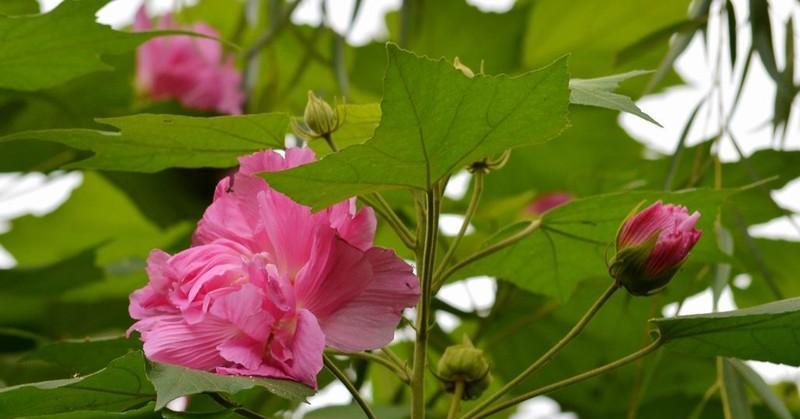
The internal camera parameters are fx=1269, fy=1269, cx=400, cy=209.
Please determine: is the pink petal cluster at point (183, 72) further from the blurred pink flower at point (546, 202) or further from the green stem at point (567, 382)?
the green stem at point (567, 382)

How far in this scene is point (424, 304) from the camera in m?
0.54

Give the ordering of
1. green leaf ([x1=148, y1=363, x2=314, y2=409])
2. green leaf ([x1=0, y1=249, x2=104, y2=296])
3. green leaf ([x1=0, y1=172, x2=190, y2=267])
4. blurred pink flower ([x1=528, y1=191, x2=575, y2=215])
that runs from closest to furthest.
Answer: green leaf ([x1=148, y1=363, x2=314, y2=409]) → green leaf ([x1=0, y1=249, x2=104, y2=296]) → blurred pink flower ([x1=528, y1=191, x2=575, y2=215]) → green leaf ([x1=0, y1=172, x2=190, y2=267])

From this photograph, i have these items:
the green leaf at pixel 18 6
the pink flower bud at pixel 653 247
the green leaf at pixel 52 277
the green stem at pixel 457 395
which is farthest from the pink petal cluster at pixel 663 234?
the green leaf at pixel 18 6

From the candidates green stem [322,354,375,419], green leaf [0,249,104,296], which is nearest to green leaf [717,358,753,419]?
green stem [322,354,375,419]

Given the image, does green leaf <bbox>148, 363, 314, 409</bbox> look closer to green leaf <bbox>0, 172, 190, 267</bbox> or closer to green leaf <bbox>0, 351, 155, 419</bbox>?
green leaf <bbox>0, 351, 155, 419</bbox>

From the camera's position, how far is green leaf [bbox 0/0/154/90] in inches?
26.0

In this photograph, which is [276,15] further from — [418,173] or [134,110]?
[418,173]

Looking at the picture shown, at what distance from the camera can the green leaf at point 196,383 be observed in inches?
17.6

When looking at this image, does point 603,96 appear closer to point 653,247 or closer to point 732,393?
point 653,247

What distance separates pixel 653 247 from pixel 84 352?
28cm

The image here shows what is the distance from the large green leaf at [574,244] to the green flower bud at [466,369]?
78 millimetres

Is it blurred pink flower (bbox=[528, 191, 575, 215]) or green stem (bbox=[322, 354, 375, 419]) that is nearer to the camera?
green stem (bbox=[322, 354, 375, 419])

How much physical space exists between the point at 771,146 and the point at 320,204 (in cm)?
49

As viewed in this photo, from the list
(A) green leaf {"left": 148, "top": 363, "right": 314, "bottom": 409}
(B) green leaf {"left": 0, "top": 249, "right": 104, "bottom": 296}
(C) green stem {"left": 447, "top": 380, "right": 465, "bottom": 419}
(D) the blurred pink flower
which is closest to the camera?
(A) green leaf {"left": 148, "top": 363, "right": 314, "bottom": 409}
